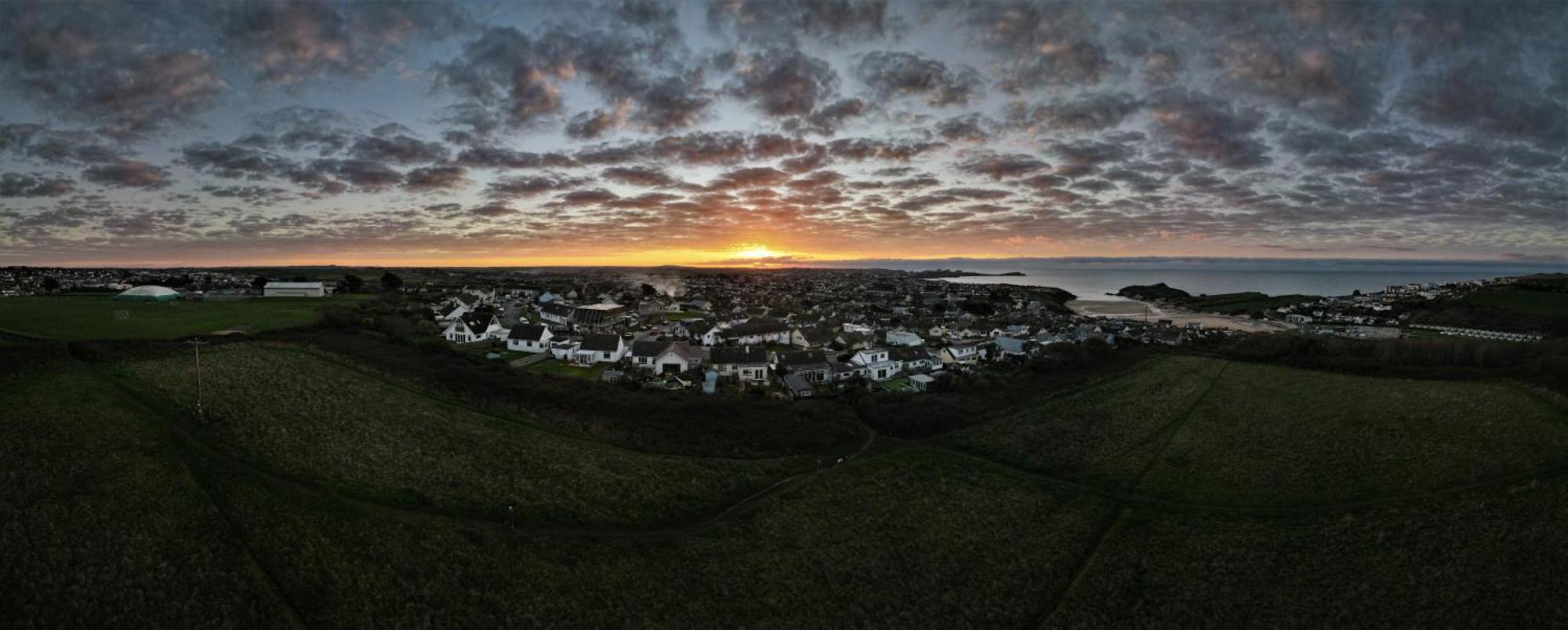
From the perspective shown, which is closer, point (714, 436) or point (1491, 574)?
point (1491, 574)

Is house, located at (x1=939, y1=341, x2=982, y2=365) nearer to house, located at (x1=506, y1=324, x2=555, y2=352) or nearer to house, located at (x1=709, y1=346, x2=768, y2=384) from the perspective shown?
house, located at (x1=709, y1=346, x2=768, y2=384)

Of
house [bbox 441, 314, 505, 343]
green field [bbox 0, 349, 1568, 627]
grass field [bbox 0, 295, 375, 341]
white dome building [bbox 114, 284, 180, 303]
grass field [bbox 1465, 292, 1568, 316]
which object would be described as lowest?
green field [bbox 0, 349, 1568, 627]

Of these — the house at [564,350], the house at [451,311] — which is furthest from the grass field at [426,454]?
the house at [451,311]

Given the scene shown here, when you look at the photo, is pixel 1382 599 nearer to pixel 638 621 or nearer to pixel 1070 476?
pixel 1070 476

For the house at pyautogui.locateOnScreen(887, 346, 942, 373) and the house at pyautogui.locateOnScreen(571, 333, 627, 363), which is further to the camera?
the house at pyautogui.locateOnScreen(887, 346, 942, 373)

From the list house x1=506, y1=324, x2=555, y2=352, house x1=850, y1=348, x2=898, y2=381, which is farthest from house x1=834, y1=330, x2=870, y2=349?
house x1=506, y1=324, x2=555, y2=352

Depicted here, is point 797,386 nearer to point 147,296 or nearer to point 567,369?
point 567,369

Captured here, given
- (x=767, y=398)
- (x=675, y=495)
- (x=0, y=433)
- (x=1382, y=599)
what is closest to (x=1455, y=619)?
(x=1382, y=599)
